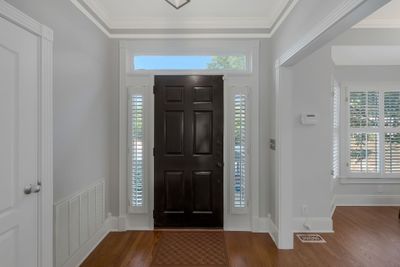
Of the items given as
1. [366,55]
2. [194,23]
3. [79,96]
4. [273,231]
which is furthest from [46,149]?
[366,55]

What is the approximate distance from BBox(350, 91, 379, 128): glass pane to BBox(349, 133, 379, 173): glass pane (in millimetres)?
221

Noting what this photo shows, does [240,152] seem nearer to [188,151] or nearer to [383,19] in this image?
[188,151]

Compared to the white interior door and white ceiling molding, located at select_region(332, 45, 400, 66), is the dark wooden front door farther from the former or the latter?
white ceiling molding, located at select_region(332, 45, 400, 66)

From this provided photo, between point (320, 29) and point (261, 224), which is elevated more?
point (320, 29)

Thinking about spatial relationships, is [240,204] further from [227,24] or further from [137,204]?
[227,24]

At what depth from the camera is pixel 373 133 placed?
14.9ft

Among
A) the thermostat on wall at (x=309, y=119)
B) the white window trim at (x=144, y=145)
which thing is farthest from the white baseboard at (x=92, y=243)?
the thermostat on wall at (x=309, y=119)

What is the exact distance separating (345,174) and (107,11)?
4.69 metres

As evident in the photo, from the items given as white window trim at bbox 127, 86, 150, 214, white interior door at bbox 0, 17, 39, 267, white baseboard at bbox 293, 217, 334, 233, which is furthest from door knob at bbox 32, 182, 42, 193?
white baseboard at bbox 293, 217, 334, 233

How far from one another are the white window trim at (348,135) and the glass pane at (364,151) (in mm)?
79

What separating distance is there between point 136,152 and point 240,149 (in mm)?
1453

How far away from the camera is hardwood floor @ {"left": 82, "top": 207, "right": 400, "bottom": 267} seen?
2652 millimetres

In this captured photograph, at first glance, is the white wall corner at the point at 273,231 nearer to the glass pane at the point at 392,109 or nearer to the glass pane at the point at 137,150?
the glass pane at the point at 137,150

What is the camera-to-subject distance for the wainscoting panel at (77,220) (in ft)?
7.33
